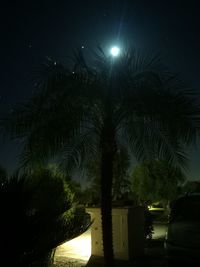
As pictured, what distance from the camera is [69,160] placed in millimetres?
7516

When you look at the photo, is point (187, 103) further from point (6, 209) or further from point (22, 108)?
point (6, 209)

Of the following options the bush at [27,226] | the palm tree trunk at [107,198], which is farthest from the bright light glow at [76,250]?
the bush at [27,226]

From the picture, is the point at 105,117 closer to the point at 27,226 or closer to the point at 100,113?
the point at 100,113

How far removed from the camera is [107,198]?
7.29 meters

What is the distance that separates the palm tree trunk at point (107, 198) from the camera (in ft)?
23.7

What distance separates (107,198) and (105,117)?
147 centimetres

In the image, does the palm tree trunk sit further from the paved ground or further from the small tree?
the small tree

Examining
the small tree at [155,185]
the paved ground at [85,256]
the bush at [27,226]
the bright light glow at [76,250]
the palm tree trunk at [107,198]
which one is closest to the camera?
the bush at [27,226]

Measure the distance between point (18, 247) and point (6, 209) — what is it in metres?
0.47

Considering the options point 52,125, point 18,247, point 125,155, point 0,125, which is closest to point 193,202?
point 125,155

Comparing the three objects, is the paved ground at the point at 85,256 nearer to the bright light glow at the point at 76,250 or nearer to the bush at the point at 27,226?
the bright light glow at the point at 76,250

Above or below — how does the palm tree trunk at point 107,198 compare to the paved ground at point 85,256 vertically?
above

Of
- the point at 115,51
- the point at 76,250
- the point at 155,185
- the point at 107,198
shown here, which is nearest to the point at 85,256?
the point at 76,250

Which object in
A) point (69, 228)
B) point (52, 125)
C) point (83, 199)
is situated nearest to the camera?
point (69, 228)
